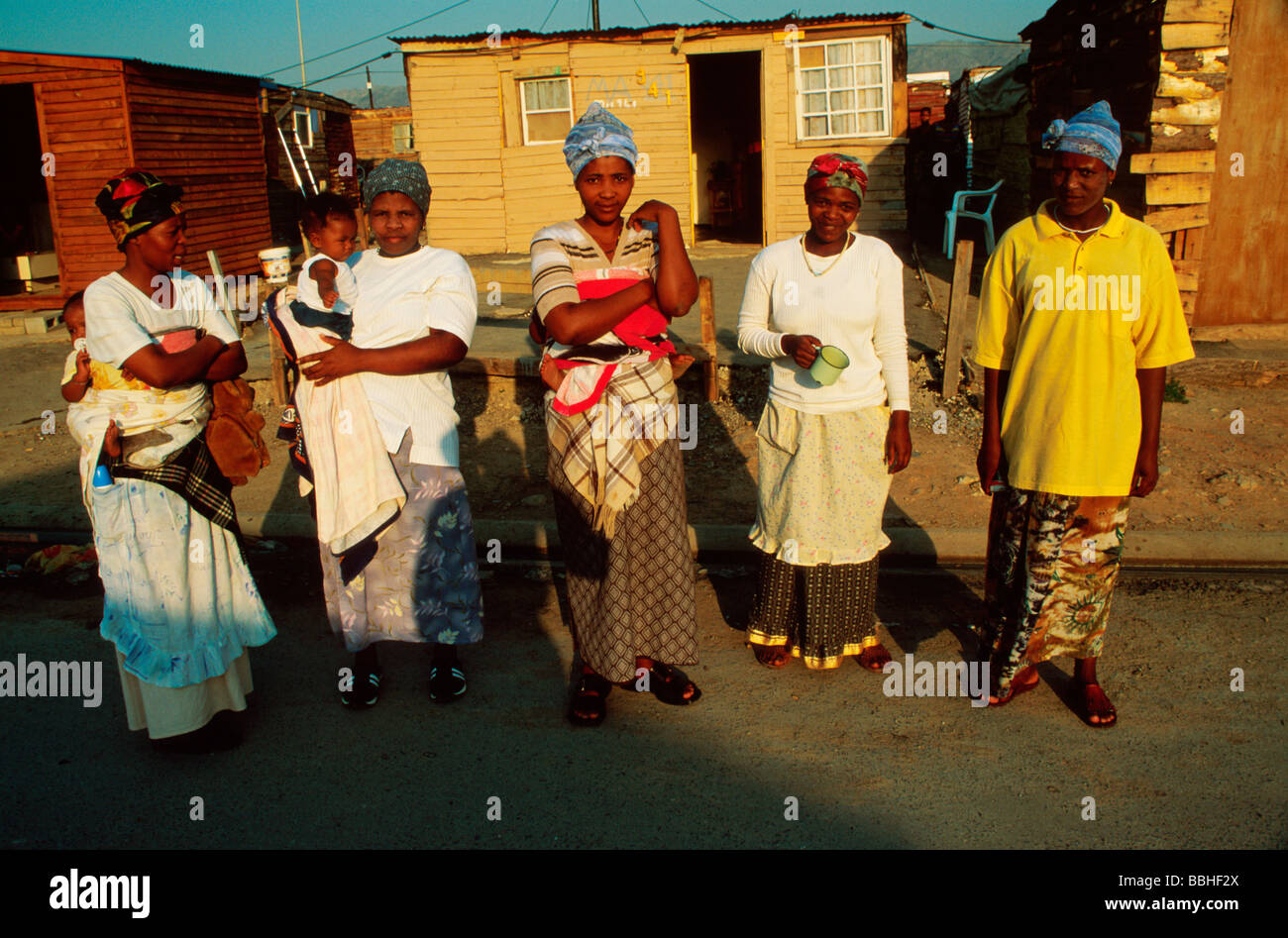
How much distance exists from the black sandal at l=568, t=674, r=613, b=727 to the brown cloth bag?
1.47 meters

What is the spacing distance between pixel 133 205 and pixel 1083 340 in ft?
10.7

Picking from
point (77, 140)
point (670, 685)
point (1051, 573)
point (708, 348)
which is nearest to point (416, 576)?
point (670, 685)

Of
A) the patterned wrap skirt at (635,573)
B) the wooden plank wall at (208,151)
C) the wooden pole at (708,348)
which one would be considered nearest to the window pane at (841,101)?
the wooden pole at (708,348)

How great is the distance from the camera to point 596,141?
119 inches

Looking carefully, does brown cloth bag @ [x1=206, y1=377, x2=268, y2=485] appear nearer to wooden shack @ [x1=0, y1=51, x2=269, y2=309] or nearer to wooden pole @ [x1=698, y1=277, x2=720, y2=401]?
wooden pole @ [x1=698, y1=277, x2=720, y2=401]

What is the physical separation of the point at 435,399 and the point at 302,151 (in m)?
21.9

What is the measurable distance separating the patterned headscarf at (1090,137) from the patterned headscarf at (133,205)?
2971 millimetres

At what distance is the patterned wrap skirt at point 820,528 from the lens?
3.55 meters

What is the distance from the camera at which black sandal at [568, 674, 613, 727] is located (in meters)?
3.46

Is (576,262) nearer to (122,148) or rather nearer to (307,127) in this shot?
(122,148)
